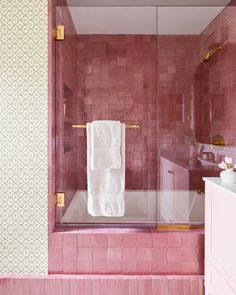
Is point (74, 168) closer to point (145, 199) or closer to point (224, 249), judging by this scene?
point (145, 199)

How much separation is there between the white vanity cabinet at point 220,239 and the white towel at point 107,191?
596 mm

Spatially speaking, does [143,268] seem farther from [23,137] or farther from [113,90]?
[113,90]

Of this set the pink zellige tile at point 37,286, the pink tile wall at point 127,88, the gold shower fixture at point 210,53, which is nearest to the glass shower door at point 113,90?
the pink tile wall at point 127,88

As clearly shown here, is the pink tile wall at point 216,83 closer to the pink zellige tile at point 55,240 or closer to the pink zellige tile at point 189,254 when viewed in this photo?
the pink zellige tile at point 189,254

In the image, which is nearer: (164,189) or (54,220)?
(54,220)

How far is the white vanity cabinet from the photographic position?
1.48 metres

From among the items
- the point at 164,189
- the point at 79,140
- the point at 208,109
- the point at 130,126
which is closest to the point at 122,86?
the point at 130,126

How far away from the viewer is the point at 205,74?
2465mm

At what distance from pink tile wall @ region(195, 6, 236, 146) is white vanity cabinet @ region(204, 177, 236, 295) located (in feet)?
2.25

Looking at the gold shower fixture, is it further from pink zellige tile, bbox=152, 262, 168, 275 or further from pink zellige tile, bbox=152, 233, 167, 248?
pink zellige tile, bbox=152, 262, 168, 275

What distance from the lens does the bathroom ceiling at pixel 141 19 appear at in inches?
92.5

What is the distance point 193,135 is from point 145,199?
63cm

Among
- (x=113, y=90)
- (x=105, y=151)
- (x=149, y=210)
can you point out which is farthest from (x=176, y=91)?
(x=149, y=210)

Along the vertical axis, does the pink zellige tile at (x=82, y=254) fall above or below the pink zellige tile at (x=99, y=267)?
above
